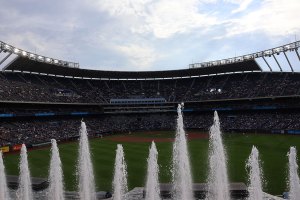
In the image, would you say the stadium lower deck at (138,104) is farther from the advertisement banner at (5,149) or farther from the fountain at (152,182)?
the fountain at (152,182)

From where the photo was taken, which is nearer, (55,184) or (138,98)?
(55,184)

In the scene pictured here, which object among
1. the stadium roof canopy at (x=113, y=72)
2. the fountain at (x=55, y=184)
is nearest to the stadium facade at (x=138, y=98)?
the stadium roof canopy at (x=113, y=72)

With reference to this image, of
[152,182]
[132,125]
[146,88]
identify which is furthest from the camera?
[146,88]

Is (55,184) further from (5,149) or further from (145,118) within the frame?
(145,118)

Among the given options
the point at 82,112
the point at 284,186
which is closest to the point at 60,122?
the point at 82,112

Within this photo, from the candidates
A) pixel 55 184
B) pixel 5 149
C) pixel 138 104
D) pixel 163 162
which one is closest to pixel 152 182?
pixel 55 184

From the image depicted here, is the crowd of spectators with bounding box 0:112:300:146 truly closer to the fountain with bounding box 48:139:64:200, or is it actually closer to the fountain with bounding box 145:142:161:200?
the fountain with bounding box 48:139:64:200

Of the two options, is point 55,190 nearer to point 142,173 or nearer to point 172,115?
point 142,173
